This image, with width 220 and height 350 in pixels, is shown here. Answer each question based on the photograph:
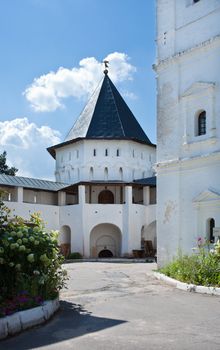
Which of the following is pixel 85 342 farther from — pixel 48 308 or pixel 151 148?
pixel 151 148

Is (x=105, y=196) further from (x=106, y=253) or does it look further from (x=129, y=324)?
(x=129, y=324)

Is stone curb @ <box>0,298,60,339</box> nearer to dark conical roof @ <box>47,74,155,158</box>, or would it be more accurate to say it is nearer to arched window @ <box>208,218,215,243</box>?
arched window @ <box>208,218,215,243</box>

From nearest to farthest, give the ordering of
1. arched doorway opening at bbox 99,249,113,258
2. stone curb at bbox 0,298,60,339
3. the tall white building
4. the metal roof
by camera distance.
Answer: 1. stone curb at bbox 0,298,60,339
2. the metal roof
3. the tall white building
4. arched doorway opening at bbox 99,249,113,258

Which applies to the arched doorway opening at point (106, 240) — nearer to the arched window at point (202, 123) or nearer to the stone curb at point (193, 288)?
the arched window at point (202, 123)

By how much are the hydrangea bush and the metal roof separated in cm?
1954

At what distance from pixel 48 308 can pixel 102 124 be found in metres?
27.8

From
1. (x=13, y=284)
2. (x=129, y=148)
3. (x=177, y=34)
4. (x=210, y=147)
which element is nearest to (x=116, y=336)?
(x=13, y=284)

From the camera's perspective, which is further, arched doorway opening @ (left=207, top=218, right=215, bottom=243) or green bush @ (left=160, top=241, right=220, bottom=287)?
arched doorway opening @ (left=207, top=218, right=215, bottom=243)

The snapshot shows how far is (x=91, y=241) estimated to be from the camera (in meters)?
31.1

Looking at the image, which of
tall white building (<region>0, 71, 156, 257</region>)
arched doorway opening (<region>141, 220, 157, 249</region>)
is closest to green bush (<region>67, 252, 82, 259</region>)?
tall white building (<region>0, 71, 156, 257</region>)

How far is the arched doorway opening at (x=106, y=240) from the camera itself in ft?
102

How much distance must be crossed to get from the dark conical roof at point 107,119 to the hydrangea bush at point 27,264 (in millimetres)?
25395

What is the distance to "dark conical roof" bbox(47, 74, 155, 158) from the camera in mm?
33500

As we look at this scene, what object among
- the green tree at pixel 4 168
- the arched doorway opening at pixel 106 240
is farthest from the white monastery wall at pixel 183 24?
the green tree at pixel 4 168
